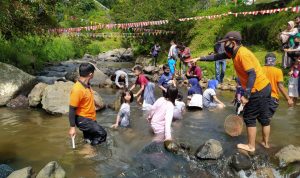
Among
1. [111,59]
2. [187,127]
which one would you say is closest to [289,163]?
[187,127]

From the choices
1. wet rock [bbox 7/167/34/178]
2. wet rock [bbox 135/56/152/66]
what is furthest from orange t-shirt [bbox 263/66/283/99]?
wet rock [bbox 135/56/152/66]

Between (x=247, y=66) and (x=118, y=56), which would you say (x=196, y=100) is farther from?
(x=118, y=56)

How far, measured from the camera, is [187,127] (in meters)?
9.33

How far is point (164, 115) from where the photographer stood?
25.6 ft

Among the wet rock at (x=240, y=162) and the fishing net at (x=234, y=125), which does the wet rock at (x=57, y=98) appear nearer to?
the fishing net at (x=234, y=125)

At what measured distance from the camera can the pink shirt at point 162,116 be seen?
7.51 meters

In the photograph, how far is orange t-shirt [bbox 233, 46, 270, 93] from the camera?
6.28m

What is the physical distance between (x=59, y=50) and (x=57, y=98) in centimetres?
2040

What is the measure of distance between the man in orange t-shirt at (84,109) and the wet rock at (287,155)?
3.43 metres

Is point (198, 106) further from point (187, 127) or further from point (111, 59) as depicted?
point (111, 59)

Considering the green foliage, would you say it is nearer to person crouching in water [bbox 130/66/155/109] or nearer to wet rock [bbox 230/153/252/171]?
person crouching in water [bbox 130/66/155/109]

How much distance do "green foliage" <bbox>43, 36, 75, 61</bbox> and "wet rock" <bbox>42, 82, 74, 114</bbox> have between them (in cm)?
1523

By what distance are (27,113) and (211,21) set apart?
18305mm

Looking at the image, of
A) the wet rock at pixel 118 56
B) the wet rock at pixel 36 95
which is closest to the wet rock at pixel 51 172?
the wet rock at pixel 36 95
